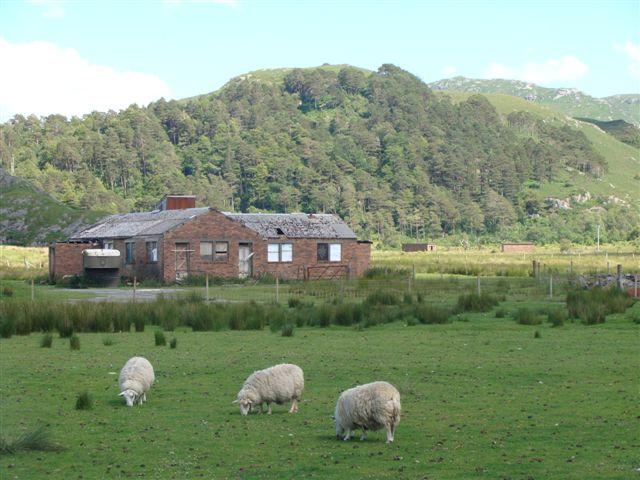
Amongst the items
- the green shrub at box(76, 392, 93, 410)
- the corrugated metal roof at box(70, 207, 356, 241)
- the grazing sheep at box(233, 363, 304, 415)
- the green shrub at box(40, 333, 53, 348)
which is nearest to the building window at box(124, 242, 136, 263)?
the corrugated metal roof at box(70, 207, 356, 241)

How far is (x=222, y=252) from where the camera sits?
185ft

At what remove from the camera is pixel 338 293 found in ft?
135

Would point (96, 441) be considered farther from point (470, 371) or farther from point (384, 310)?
point (384, 310)

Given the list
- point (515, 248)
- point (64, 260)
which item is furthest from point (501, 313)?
point (515, 248)

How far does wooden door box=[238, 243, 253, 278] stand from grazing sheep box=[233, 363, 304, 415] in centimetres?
4254

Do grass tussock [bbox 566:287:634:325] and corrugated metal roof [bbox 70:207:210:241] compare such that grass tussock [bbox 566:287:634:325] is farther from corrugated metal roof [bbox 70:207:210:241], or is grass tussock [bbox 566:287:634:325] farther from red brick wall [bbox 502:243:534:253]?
red brick wall [bbox 502:243:534:253]

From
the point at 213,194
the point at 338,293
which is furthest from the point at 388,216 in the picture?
the point at 338,293

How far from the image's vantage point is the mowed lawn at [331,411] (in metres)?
11.3

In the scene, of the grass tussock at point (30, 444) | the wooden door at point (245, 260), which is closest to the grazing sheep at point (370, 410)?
the grass tussock at point (30, 444)

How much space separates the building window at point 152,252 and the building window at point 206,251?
2420mm

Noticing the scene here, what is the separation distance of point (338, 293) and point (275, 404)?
25566mm

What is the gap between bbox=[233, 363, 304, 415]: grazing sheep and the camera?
47.6 feet

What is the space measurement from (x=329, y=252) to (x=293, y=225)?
268 cm

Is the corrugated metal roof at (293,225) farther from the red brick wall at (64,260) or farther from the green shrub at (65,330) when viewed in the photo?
the green shrub at (65,330)
